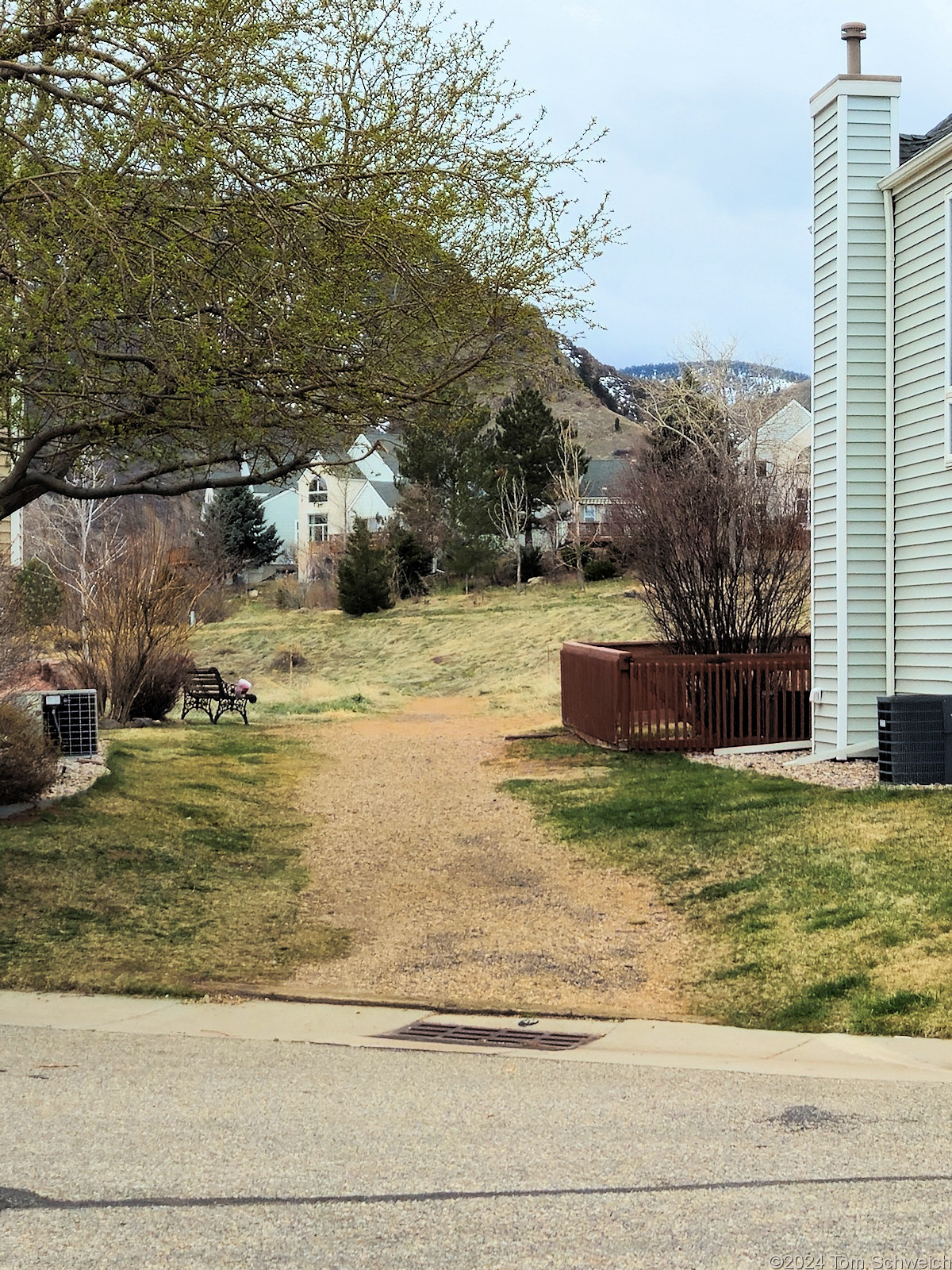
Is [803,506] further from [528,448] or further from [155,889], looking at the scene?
[528,448]

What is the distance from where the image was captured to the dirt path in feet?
28.4

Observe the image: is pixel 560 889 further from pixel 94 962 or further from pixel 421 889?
pixel 94 962

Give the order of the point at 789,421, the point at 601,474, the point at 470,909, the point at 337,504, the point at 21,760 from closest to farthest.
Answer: the point at 470,909, the point at 21,760, the point at 789,421, the point at 337,504, the point at 601,474

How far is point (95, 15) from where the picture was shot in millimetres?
9102

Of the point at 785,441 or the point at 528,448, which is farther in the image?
the point at 785,441

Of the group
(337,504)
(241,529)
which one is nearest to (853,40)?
(241,529)

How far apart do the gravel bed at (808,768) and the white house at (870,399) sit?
8.4 inches

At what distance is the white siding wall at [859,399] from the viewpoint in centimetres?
1459

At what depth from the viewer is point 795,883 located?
10078mm

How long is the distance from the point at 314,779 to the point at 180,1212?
528 inches

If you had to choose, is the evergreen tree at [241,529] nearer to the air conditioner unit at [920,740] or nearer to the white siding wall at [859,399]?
the white siding wall at [859,399]

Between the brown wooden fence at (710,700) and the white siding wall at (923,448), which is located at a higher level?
the white siding wall at (923,448)

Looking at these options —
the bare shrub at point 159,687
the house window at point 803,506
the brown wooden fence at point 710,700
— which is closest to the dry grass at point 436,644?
the bare shrub at point 159,687

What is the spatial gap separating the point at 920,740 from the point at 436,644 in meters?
30.3
